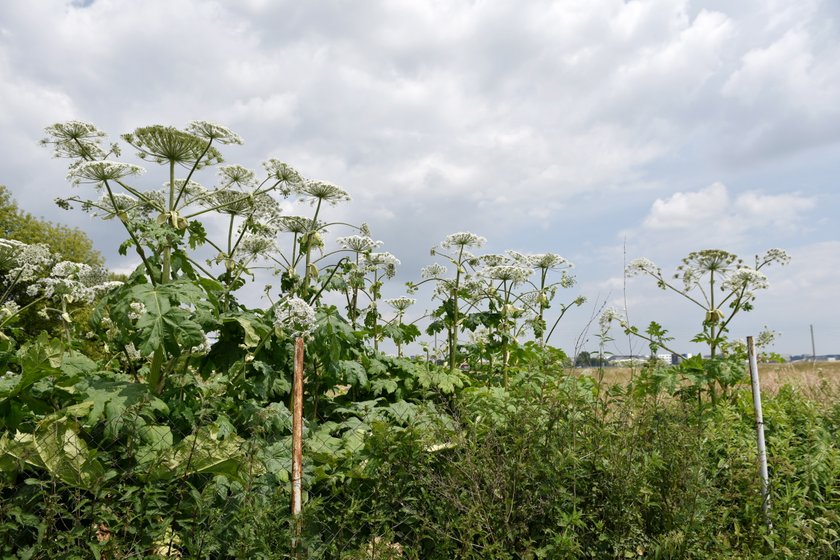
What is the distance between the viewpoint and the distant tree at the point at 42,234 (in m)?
25.4

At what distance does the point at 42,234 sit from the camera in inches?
1041

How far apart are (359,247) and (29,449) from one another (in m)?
3.39

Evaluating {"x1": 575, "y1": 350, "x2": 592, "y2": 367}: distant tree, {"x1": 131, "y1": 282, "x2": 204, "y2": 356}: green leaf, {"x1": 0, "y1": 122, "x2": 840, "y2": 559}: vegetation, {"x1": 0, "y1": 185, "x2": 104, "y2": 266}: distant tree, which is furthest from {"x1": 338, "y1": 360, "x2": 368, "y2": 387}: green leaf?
Result: {"x1": 0, "y1": 185, "x2": 104, "y2": 266}: distant tree

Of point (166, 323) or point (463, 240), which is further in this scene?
point (463, 240)

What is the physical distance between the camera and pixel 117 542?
11.7 ft

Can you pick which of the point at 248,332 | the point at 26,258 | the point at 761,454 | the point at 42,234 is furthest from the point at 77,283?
the point at 42,234

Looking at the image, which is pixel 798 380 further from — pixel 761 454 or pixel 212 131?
pixel 212 131

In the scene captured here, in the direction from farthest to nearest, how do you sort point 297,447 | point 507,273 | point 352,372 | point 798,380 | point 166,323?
point 798,380
point 507,273
point 352,372
point 297,447
point 166,323

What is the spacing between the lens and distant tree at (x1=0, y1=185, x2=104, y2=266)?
83.3 feet

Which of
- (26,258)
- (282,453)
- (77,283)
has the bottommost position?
(282,453)

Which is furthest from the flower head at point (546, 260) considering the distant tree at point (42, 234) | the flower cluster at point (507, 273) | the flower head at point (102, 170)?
the distant tree at point (42, 234)

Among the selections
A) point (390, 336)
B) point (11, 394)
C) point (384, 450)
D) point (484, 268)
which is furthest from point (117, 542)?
point (484, 268)

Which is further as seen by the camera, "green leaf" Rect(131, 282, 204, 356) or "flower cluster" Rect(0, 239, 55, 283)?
"flower cluster" Rect(0, 239, 55, 283)

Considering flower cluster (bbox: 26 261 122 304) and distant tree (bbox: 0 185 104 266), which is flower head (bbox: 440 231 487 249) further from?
distant tree (bbox: 0 185 104 266)
